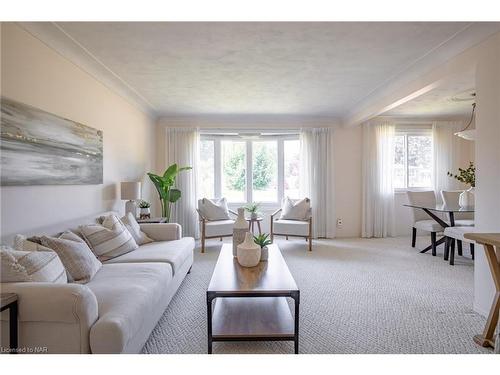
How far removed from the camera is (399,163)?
20.5ft

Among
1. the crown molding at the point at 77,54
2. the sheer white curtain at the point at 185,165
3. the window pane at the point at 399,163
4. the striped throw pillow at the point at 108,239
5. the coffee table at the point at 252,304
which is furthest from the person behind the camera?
the window pane at the point at 399,163

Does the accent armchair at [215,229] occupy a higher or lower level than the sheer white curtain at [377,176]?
lower

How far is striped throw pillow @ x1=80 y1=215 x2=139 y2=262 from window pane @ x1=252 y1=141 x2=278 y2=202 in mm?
3498

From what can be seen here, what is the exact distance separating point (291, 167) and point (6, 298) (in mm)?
5329

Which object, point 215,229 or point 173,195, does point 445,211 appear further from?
point 173,195

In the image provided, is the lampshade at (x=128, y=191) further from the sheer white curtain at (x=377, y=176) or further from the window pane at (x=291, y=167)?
the sheer white curtain at (x=377, y=176)

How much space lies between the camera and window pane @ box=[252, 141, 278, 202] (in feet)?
20.7

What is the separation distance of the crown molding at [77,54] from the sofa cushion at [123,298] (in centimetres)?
199

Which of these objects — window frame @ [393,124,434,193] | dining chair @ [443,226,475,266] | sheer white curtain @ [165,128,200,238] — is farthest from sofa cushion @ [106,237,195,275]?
window frame @ [393,124,434,193]

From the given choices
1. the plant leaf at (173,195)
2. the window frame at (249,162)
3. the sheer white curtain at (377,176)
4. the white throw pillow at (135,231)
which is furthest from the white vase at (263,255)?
the sheer white curtain at (377,176)

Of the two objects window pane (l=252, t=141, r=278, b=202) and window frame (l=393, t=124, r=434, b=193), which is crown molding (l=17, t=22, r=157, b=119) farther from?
window frame (l=393, t=124, r=434, b=193)

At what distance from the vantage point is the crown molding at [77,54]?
2.43 metres

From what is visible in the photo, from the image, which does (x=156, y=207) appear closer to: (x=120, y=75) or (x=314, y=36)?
(x=120, y=75)
